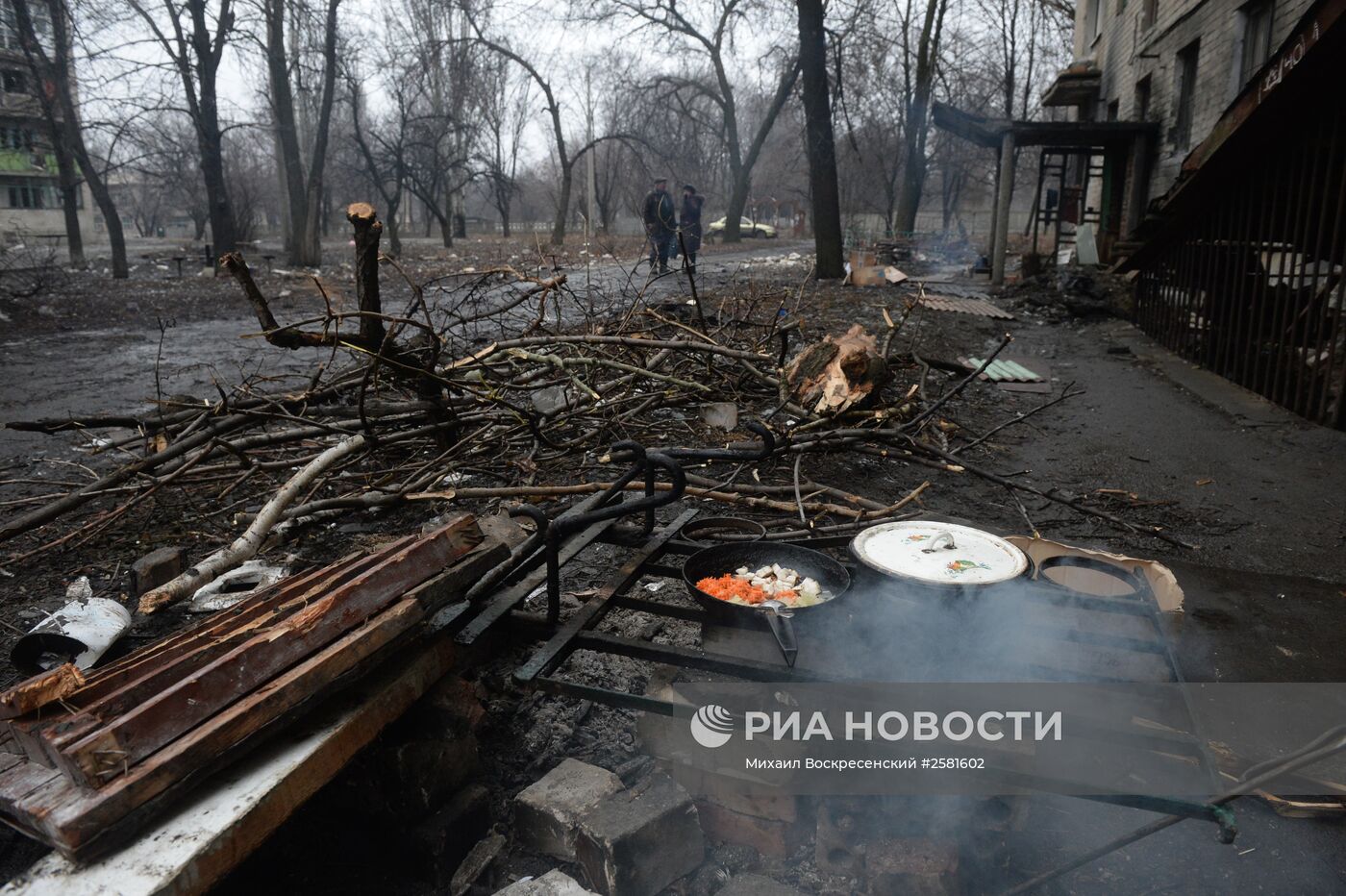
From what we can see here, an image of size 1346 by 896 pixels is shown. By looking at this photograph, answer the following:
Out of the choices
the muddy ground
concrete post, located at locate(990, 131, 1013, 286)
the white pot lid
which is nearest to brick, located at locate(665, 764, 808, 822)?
the muddy ground

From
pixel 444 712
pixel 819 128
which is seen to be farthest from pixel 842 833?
pixel 819 128

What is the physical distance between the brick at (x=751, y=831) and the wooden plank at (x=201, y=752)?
94 cm

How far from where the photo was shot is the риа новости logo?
209 cm

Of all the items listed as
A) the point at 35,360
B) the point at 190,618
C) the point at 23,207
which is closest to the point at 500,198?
the point at 35,360

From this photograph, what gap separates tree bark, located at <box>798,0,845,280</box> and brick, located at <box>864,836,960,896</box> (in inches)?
537

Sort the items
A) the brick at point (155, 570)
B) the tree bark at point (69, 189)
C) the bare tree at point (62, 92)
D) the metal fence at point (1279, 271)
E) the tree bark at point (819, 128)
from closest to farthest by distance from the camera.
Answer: the brick at point (155, 570) < the metal fence at point (1279, 271) < the tree bark at point (819, 128) < the bare tree at point (62, 92) < the tree bark at point (69, 189)

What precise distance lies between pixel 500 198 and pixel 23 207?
105ft

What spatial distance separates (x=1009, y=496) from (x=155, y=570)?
4.44m

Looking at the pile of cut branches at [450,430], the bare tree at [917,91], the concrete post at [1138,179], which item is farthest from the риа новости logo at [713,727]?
the bare tree at [917,91]

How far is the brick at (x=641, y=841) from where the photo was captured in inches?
74.3

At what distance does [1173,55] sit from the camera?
15.8 m

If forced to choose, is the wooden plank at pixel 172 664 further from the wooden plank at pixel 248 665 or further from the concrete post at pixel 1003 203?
the concrete post at pixel 1003 203

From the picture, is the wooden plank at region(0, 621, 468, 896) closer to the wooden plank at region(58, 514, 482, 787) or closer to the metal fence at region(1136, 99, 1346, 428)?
the wooden plank at region(58, 514, 482, 787)

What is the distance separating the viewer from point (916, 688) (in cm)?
181
